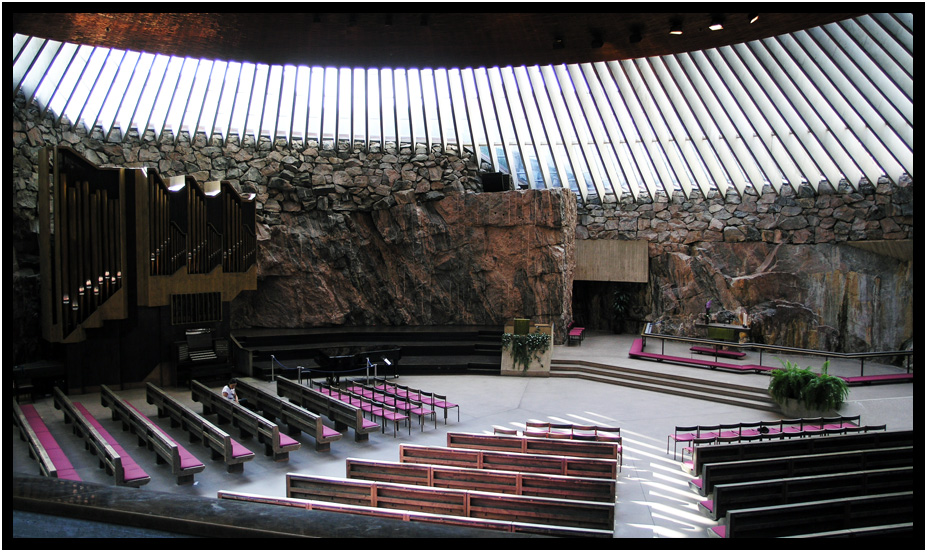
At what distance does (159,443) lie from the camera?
21.9 feet

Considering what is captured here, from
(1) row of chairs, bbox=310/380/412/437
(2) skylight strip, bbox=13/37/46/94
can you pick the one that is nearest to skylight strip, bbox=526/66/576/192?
(1) row of chairs, bbox=310/380/412/437

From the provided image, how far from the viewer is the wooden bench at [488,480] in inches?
220

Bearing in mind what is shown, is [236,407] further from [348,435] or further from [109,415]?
[109,415]

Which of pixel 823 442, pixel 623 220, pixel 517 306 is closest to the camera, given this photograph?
pixel 823 442

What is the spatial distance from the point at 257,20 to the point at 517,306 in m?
10.4

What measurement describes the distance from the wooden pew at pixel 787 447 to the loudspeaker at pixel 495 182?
Answer: 9618 mm

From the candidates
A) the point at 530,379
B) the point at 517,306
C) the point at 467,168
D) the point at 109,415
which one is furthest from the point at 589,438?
the point at 467,168

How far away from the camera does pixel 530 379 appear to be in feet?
42.0

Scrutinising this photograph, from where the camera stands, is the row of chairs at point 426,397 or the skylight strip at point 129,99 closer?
the row of chairs at point 426,397

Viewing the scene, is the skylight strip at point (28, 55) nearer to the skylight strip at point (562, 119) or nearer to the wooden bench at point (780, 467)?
the skylight strip at point (562, 119)

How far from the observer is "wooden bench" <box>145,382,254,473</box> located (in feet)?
21.7

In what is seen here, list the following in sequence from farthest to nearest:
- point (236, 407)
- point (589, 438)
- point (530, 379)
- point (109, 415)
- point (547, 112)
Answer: point (547, 112) → point (530, 379) → point (109, 415) → point (236, 407) → point (589, 438)

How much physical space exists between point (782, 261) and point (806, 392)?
6871mm

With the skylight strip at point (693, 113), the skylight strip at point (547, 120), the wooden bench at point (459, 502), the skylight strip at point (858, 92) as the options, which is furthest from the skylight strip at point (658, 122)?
the wooden bench at point (459, 502)
